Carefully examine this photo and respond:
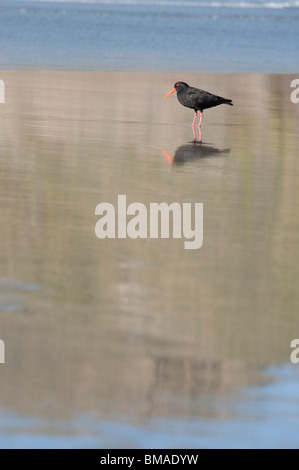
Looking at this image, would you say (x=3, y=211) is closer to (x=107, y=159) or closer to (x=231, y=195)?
(x=231, y=195)

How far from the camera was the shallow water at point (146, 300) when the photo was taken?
513 cm

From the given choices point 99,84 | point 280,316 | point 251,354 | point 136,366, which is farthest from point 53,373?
point 99,84

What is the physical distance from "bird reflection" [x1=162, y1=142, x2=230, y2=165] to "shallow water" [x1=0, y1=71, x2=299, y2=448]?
3 cm

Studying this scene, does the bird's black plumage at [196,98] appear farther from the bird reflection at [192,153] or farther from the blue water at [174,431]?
the blue water at [174,431]

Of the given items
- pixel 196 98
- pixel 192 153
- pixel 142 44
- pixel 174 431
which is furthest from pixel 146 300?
pixel 142 44

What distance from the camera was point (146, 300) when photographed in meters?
7.16

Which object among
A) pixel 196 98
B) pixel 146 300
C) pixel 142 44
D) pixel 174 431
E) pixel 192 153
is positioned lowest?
pixel 174 431

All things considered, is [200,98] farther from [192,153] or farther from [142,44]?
[142,44]

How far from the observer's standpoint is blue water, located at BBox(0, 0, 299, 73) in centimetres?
3081

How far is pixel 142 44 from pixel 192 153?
27.7 m

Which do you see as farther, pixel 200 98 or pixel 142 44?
pixel 142 44

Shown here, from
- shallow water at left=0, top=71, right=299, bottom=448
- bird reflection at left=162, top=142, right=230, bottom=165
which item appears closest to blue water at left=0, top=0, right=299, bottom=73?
bird reflection at left=162, top=142, right=230, bottom=165

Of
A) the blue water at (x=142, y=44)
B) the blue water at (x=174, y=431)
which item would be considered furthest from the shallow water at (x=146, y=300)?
the blue water at (x=142, y=44)
